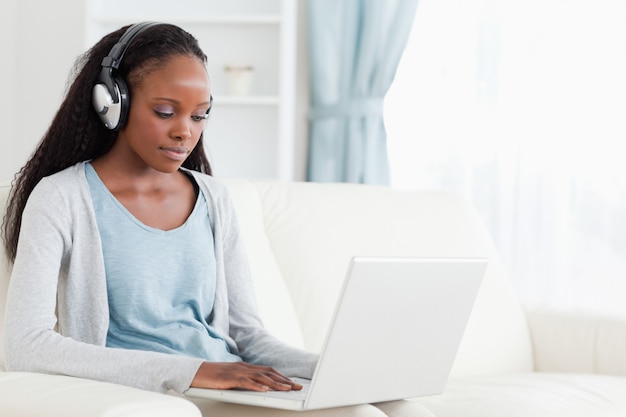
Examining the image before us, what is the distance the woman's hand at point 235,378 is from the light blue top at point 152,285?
234mm

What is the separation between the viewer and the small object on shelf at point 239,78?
3439mm

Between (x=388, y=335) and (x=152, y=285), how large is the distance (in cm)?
41

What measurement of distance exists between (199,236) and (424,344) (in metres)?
0.43

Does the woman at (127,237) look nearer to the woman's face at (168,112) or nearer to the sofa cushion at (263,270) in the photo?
the woman's face at (168,112)

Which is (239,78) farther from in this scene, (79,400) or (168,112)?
(79,400)

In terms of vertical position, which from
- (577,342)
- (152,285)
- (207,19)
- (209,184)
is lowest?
(577,342)

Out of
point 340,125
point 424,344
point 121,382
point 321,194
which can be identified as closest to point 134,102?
point 121,382

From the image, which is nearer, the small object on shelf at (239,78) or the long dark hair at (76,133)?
the long dark hair at (76,133)

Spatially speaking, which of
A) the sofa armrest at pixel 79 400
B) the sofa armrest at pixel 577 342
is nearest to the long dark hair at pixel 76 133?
the sofa armrest at pixel 79 400

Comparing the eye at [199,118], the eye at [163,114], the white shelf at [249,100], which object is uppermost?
the eye at [163,114]

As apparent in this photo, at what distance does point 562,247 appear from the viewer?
3.38m

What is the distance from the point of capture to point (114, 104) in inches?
57.4

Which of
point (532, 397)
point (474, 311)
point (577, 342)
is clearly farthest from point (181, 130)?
point (577, 342)

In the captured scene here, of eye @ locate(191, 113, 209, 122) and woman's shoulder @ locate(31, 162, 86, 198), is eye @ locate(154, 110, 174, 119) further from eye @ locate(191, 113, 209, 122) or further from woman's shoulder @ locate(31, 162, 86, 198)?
woman's shoulder @ locate(31, 162, 86, 198)
